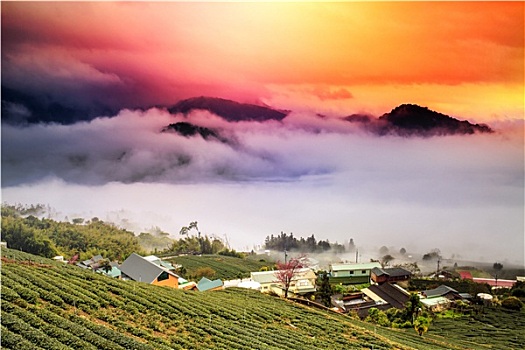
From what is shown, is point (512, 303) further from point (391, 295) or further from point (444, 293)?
point (391, 295)

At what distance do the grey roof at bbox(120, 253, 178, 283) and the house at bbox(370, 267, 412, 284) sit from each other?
46.0ft

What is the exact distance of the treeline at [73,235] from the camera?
22050 mm

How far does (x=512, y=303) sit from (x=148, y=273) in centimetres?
1590

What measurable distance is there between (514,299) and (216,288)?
13199mm

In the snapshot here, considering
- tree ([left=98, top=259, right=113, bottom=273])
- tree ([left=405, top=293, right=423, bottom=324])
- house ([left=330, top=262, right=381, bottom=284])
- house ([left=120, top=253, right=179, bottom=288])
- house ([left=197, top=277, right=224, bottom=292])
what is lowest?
house ([left=330, top=262, right=381, bottom=284])

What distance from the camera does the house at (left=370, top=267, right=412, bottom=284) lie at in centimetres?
2359

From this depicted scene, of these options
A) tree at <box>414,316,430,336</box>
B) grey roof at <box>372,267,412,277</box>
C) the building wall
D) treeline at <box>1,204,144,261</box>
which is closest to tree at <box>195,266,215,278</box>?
treeline at <box>1,204,144,261</box>

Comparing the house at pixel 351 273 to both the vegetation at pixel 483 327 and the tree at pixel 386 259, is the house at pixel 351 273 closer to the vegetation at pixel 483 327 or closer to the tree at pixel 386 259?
the tree at pixel 386 259

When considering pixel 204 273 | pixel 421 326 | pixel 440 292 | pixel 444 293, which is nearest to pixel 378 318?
pixel 421 326

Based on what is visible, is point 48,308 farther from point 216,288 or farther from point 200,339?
point 216,288

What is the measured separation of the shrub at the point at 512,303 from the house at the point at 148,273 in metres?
14.5

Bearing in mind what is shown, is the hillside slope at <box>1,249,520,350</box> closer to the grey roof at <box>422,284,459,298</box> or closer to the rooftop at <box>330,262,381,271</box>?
the grey roof at <box>422,284,459,298</box>

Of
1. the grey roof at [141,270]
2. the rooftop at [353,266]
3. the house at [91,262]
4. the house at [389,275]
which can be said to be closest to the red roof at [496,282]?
the house at [389,275]

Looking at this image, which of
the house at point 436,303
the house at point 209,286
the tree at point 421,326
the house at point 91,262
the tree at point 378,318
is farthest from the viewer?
the house at point 91,262
